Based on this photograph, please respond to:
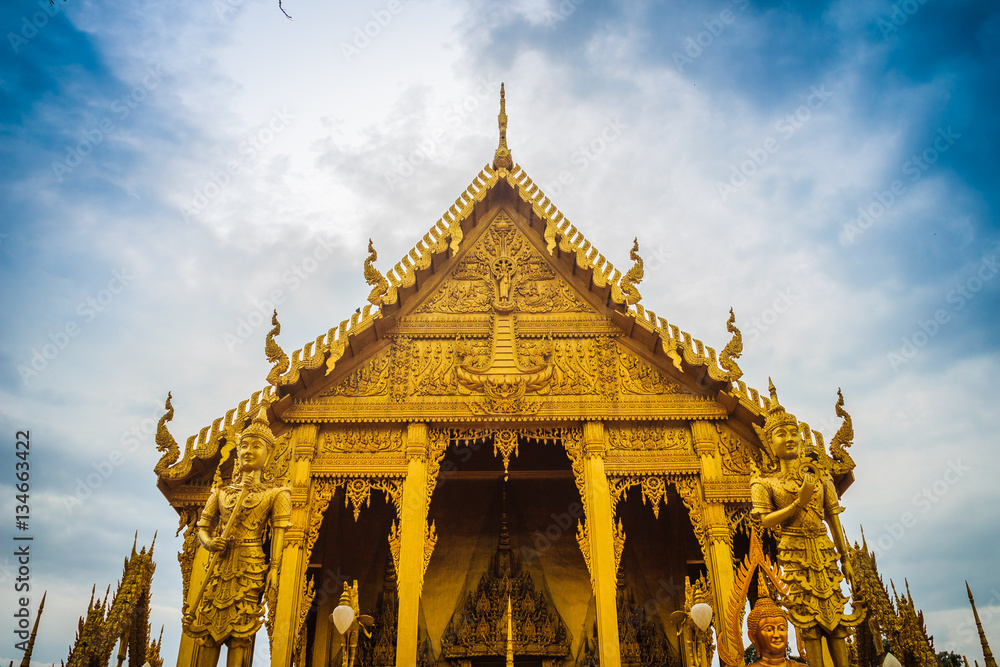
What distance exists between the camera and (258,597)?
575 centimetres

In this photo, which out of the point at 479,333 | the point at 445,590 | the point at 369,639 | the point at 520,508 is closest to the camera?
the point at 479,333

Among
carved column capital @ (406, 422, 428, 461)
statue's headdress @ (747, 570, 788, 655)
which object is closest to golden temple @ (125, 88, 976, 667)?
carved column capital @ (406, 422, 428, 461)

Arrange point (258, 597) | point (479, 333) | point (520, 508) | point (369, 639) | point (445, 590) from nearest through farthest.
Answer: point (258, 597) → point (479, 333) → point (369, 639) → point (445, 590) → point (520, 508)

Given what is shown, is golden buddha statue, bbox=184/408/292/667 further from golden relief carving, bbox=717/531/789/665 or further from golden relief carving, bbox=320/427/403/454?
golden relief carving, bbox=717/531/789/665

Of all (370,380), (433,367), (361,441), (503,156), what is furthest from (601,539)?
(503,156)

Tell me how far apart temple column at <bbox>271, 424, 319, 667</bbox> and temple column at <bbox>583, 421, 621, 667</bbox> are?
3.48m

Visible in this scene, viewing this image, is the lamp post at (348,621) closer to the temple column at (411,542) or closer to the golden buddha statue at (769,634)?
the temple column at (411,542)

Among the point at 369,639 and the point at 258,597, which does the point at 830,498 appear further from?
the point at 369,639

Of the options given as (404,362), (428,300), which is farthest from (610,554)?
(428,300)

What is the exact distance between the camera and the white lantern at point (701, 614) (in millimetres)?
7363

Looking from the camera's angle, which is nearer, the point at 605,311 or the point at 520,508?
the point at 605,311

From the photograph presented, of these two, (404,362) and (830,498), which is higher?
(404,362)

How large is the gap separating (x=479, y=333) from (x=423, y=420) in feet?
4.90

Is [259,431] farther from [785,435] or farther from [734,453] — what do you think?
[734,453]
